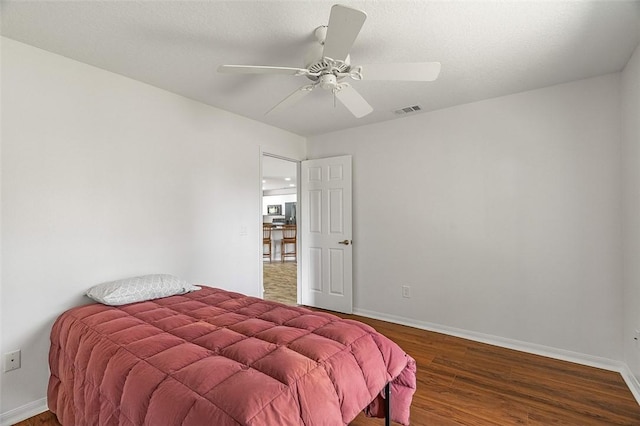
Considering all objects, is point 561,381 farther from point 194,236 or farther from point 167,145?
point 167,145

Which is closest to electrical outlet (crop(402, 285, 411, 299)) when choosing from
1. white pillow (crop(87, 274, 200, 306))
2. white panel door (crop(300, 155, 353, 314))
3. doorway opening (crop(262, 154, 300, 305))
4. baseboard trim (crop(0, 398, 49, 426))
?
white panel door (crop(300, 155, 353, 314))

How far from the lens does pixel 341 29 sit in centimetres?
139

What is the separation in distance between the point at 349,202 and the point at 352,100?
1.88 meters

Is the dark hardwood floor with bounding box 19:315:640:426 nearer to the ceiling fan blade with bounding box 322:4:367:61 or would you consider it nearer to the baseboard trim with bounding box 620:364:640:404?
the baseboard trim with bounding box 620:364:640:404

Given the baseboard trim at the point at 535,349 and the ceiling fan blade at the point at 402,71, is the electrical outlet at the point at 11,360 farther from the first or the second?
the baseboard trim at the point at 535,349

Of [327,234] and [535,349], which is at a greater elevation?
[327,234]

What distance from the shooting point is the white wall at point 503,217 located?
2541mm

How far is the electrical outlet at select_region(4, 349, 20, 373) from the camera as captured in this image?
6.30ft

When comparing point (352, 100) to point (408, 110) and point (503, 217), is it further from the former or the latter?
point (503, 217)

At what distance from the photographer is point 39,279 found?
2051 millimetres

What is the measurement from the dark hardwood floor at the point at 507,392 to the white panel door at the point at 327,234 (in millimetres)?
1369

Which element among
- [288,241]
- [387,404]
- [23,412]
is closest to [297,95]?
[387,404]

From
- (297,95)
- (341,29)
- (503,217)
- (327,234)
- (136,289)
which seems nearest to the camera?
(341,29)

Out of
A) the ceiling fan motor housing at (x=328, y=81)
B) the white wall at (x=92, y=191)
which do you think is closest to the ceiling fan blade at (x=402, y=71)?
the ceiling fan motor housing at (x=328, y=81)
